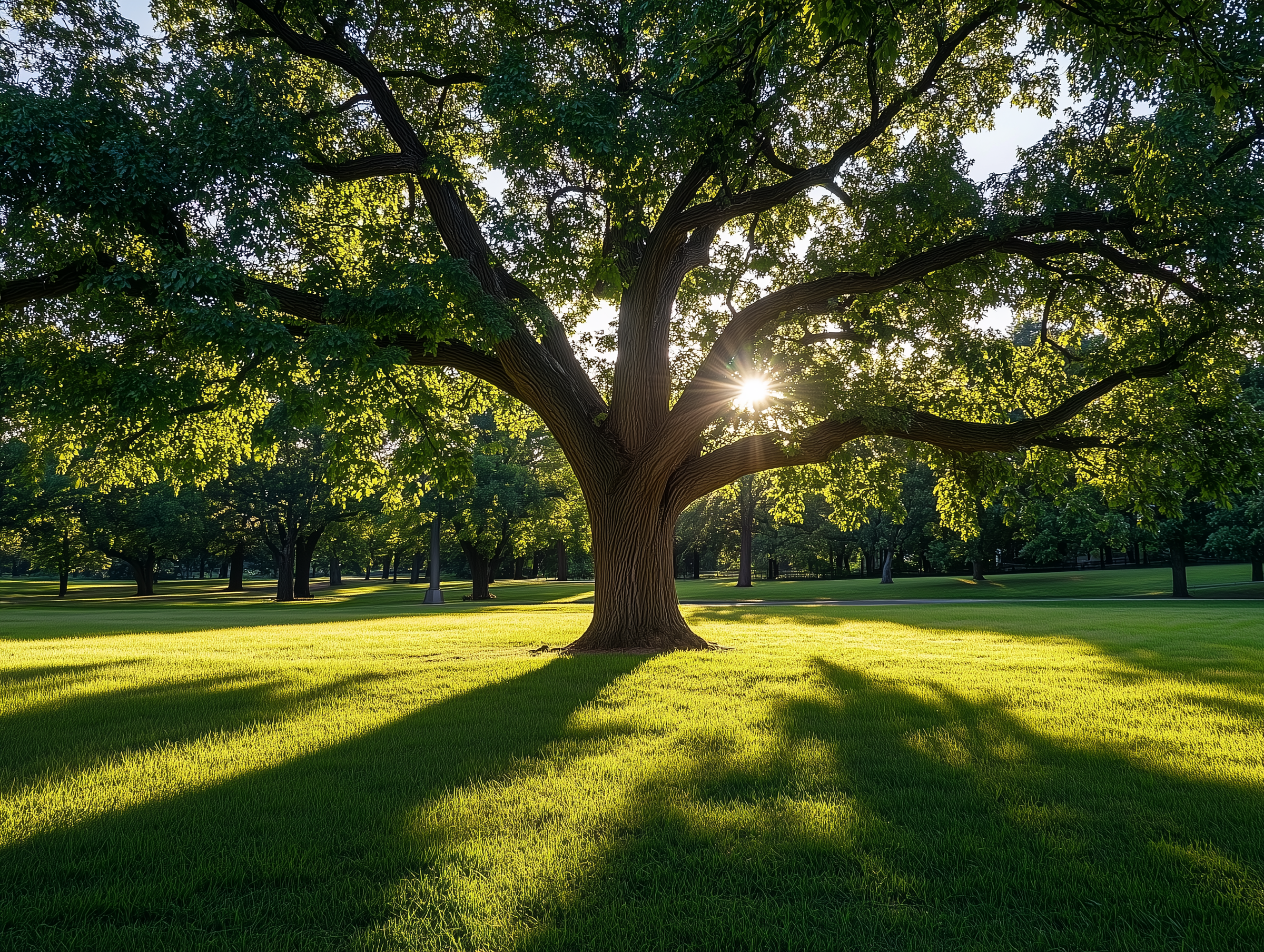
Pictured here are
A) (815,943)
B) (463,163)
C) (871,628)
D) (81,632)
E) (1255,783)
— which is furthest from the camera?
(871,628)

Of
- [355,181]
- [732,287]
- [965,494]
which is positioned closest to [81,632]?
[355,181]

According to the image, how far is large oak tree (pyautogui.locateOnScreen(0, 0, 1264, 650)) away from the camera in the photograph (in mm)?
8047

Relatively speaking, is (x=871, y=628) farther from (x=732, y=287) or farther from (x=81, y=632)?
(x=81, y=632)

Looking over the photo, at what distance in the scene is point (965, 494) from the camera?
14.8m

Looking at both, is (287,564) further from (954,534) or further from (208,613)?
(954,534)

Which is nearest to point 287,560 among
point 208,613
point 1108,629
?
point 208,613

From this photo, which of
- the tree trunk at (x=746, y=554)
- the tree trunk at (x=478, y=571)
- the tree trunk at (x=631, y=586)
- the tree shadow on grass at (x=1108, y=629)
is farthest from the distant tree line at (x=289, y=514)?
the tree trunk at (x=631, y=586)

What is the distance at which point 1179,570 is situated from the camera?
32.5m

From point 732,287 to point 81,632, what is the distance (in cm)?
1756

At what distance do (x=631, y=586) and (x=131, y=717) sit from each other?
7357 mm

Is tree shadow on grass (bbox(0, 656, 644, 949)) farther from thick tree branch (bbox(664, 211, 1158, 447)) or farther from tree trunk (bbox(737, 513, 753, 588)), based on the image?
tree trunk (bbox(737, 513, 753, 588))

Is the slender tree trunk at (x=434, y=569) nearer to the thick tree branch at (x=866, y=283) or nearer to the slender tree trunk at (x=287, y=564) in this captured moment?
the slender tree trunk at (x=287, y=564)

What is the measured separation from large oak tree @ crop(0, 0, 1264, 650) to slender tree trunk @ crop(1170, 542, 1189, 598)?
24685mm

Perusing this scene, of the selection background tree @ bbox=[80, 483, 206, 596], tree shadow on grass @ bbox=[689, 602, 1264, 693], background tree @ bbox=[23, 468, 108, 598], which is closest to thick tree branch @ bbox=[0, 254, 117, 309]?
tree shadow on grass @ bbox=[689, 602, 1264, 693]
